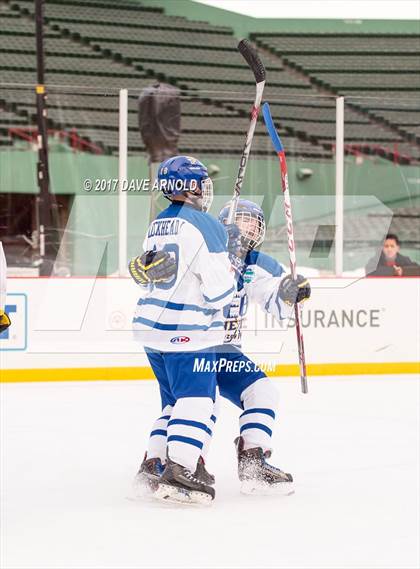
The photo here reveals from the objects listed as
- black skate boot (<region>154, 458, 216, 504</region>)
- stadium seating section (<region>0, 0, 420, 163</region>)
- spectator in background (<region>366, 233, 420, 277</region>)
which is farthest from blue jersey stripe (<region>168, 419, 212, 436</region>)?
stadium seating section (<region>0, 0, 420, 163</region>)

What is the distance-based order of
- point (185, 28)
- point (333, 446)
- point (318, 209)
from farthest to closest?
point (185, 28) → point (318, 209) → point (333, 446)

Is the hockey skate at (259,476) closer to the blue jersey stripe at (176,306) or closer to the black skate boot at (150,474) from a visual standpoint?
the black skate boot at (150,474)

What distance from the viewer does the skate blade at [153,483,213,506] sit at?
3.01 m

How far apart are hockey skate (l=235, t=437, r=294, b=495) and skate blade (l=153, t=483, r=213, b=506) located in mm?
203

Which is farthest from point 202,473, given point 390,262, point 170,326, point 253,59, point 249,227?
point 390,262

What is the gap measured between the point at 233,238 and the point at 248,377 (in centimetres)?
43

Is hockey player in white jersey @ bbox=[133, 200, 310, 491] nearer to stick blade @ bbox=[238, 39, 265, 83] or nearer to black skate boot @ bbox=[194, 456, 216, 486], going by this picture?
black skate boot @ bbox=[194, 456, 216, 486]

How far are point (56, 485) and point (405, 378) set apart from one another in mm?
3147

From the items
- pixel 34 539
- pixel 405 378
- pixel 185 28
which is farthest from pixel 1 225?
pixel 185 28

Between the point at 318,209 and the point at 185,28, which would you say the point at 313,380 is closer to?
the point at 318,209

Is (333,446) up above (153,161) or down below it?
below

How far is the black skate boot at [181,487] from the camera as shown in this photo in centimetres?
301

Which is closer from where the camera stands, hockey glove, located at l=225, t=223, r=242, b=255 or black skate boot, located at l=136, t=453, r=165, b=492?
black skate boot, located at l=136, t=453, r=165, b=492

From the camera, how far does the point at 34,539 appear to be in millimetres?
2643
